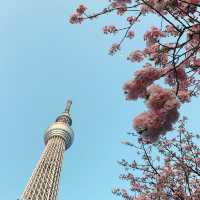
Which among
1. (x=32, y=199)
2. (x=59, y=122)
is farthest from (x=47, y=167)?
(x=59, y=122)

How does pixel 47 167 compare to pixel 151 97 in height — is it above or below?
above

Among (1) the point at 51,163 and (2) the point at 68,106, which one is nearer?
(1) the point at 51,163

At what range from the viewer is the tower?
57.2 metres

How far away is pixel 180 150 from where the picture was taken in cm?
1085

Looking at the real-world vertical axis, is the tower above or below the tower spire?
below

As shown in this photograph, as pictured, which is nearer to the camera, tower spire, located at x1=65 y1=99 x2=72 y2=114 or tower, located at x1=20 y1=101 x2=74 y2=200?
tower, located at x1=20 y1=101 x2=74 y2=200

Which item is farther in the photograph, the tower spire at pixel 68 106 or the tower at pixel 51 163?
the tower spire at pixel 68 106

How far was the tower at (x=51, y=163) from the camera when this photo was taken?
57156 millimetres

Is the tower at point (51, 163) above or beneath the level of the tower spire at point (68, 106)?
beneath

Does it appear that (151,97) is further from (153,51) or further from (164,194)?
(164,194)

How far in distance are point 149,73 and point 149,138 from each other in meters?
0.84

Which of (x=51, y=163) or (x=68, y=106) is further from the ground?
(x=68, y=106)

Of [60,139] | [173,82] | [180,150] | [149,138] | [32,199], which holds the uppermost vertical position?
[60,139]

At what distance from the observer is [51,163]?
203 ft
